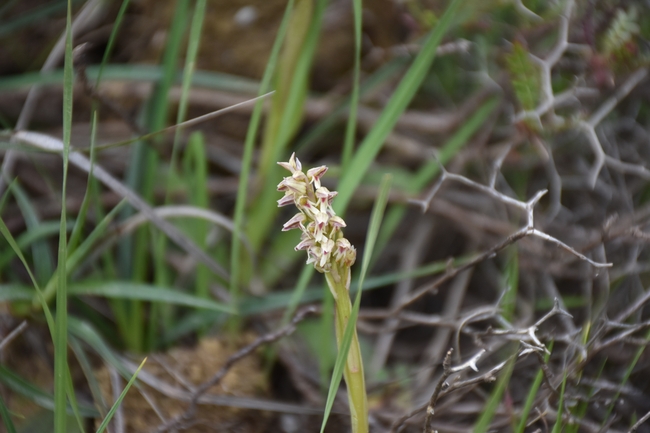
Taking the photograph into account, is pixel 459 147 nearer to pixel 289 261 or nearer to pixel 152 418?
pixel 289 261

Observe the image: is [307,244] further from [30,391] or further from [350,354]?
[30,391]

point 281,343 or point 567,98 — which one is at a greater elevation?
point 567,98

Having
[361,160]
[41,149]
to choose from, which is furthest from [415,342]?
[41,149]

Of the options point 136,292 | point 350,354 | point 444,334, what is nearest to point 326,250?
point 350,354

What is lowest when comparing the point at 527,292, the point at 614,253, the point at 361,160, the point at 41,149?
the point at 527,292

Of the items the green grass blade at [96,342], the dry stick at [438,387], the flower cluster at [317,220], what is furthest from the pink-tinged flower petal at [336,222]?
the green grass blade at [96,342]

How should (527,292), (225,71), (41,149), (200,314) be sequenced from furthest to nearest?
(225,71) < (527,292) < (200,314) < (41,149)
